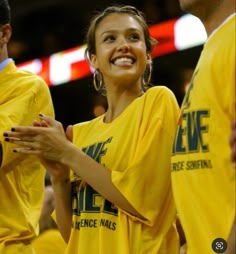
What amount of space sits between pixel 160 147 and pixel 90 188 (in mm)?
249

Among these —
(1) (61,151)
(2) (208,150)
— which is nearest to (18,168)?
(1) (61,151)

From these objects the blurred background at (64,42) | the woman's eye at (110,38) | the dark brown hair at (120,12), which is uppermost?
the blurred background at (64,42)

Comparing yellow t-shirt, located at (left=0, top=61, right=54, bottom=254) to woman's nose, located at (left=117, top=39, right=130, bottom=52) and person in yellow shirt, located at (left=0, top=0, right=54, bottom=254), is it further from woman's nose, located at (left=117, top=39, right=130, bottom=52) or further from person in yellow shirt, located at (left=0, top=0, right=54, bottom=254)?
woman's nose, located at (left=117, top=39, right=130, bottom=52)

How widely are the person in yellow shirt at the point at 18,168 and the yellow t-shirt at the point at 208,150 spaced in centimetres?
85

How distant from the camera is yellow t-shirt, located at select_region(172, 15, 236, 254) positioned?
4.74ft

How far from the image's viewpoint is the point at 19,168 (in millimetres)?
2355

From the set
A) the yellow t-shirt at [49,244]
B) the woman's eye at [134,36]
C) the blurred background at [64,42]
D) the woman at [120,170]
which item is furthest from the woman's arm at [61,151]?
the blurred background at [64,42]

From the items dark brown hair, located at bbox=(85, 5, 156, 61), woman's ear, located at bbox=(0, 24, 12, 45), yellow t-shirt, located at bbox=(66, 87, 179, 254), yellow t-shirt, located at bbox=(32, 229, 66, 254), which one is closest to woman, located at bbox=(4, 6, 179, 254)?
yellow t-shirt, located at bbox=(66, 87, 179, 254)

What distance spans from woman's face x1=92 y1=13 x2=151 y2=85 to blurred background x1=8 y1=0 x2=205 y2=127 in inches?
202

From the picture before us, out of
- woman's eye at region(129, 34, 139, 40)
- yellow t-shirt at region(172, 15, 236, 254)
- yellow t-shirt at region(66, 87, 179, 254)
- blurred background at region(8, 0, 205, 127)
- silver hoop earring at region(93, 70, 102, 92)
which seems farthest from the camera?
blurred background at region(8, 0, 205, 127)

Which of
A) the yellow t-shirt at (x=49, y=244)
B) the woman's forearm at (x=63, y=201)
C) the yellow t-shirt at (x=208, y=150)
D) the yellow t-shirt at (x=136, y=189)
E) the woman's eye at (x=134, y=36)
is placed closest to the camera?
the yellow t-shirt at (x=208, y=150)

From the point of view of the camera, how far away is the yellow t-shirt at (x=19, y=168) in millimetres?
2281

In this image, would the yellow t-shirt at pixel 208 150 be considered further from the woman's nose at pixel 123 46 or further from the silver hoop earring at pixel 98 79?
the silver hoop earring at pixel 98 79

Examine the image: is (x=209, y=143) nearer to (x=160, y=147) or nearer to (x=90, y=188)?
(x=160, y=147)
